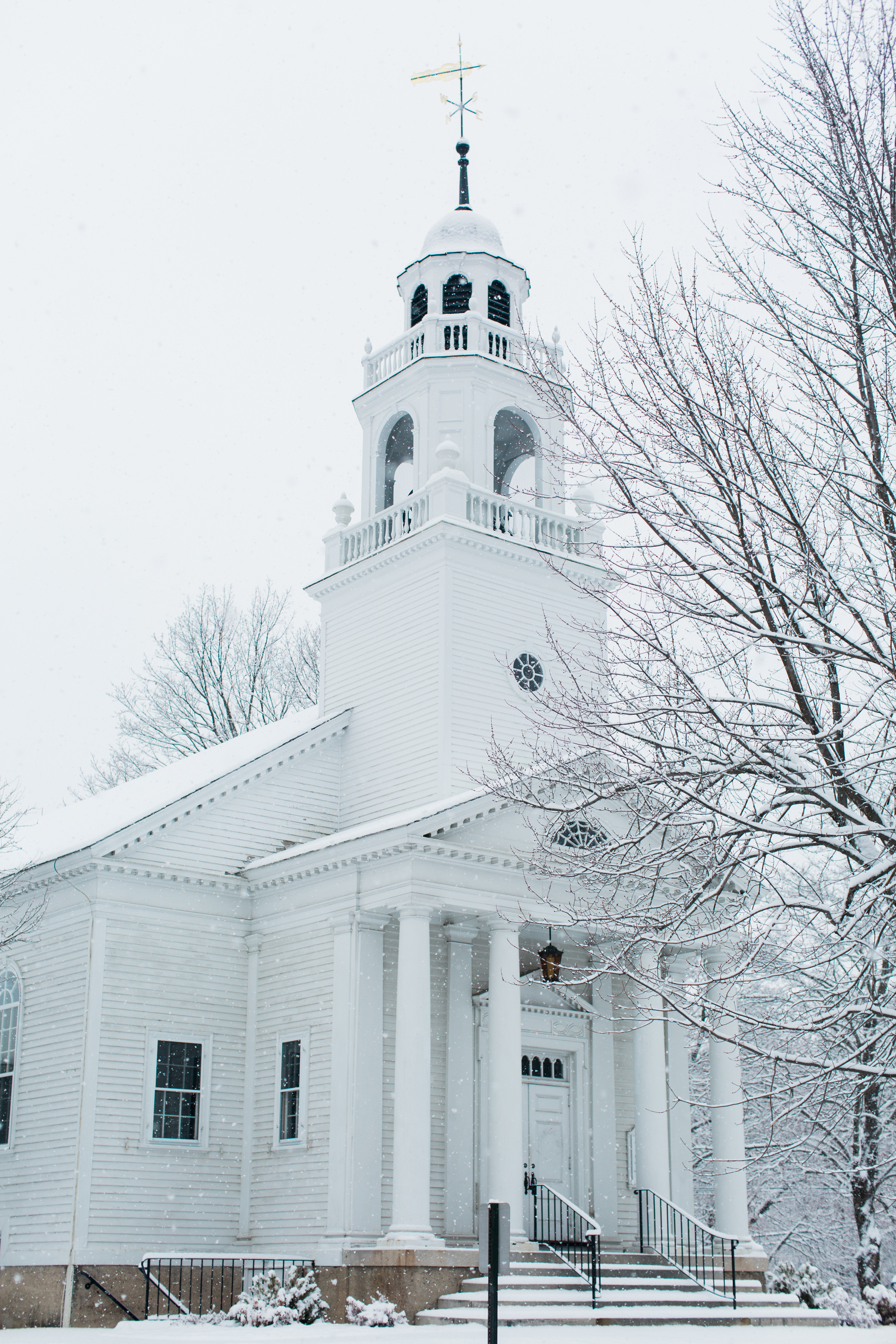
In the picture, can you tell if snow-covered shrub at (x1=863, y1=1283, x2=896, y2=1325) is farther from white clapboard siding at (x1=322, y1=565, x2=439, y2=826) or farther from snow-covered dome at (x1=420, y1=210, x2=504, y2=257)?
snow-covered dome at (x1=420, y1=210, x2=504, y2=257)

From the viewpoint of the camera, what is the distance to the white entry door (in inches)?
733

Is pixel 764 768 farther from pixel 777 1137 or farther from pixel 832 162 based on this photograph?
pixel 777 1137

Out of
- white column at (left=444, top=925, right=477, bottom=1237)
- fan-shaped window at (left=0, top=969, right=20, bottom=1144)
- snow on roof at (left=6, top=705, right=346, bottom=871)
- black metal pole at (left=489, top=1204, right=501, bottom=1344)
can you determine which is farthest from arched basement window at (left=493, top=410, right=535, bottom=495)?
black metal pole at (left=489, top=1204, right=501, bottom=1344)

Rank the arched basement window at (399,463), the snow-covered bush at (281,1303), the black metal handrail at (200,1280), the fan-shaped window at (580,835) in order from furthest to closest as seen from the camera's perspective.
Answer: the arched basement window at (399,463) → the black metal handrail at (200,1280) → the fan-shaped window at (580,835) → the snow-covered bush at (281,1303)

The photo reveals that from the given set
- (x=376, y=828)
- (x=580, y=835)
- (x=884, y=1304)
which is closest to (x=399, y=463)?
(x=376, y=828)

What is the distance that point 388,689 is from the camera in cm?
2138

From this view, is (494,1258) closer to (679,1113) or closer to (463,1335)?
(463,1335)

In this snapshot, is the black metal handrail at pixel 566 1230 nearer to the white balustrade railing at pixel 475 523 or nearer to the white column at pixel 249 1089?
the white column at pixel 249 1089

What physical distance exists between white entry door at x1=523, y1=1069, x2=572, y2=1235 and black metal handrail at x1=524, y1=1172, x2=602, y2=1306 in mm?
175

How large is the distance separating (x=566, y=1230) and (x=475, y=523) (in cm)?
1053

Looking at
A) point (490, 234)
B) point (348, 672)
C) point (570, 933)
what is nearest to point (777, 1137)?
point (570, 933)

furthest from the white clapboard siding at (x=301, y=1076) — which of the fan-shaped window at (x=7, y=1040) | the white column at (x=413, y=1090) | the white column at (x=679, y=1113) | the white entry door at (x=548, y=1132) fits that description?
the white column at (x=679, y=1113)

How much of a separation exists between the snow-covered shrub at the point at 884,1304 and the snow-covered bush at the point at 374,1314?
8117 mm

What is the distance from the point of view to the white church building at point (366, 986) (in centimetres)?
1689
